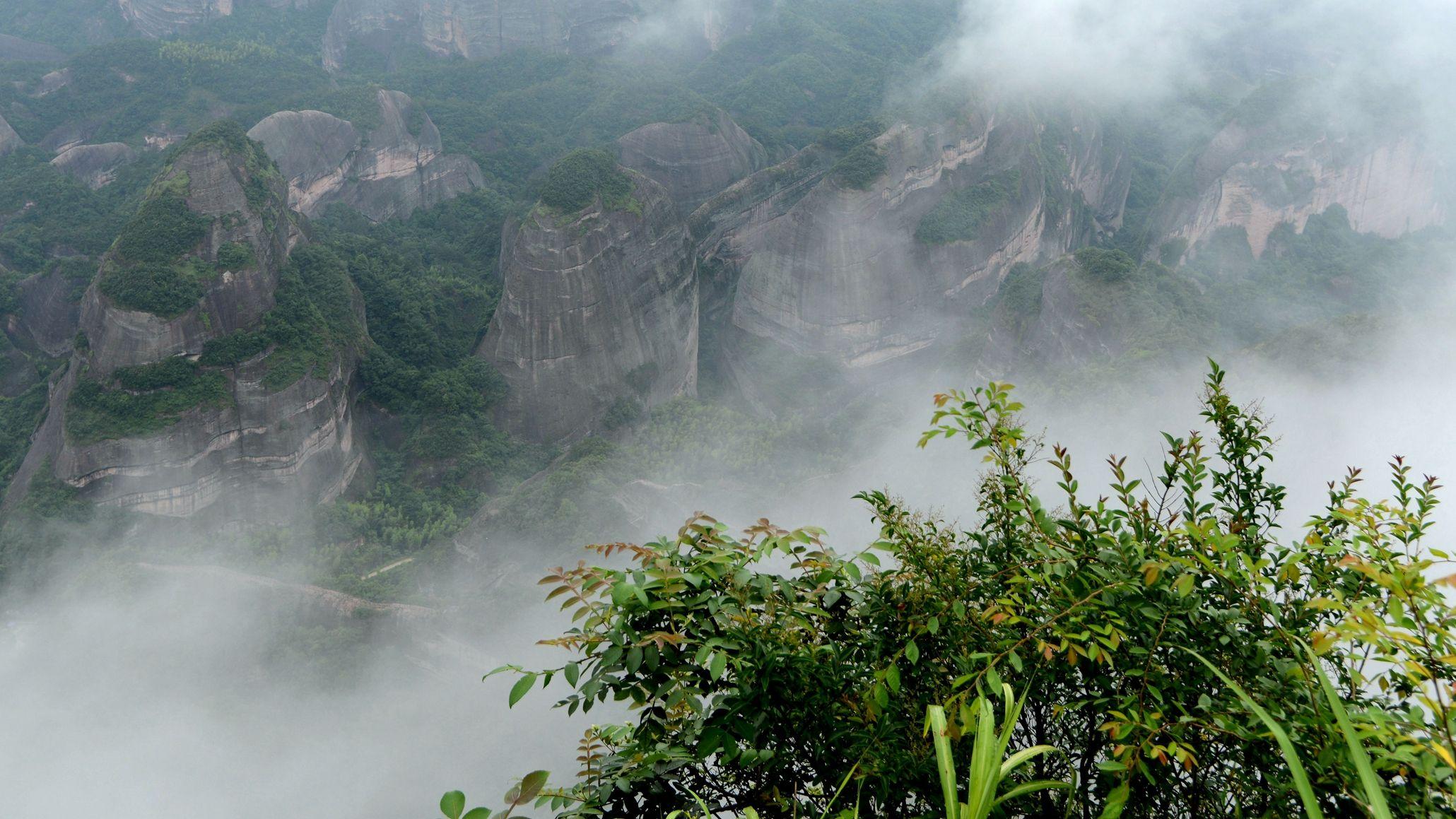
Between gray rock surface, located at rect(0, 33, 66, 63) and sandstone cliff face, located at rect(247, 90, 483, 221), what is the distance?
32132 millimetres

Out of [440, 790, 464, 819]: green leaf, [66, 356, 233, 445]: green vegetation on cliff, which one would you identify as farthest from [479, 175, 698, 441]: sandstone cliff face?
[440, 790, 464, 819]: green leaf

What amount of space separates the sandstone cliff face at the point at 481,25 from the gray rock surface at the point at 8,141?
2432 cm

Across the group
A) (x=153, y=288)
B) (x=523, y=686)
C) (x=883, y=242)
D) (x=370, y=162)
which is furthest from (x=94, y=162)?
(x=523, y=686)

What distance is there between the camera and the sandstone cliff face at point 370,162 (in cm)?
3666

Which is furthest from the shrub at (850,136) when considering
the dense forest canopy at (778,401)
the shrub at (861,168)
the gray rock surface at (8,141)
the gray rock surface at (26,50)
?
the gray rock surface at (26,50)

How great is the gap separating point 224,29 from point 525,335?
49.4 meters

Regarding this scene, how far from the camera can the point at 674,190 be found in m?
41.7

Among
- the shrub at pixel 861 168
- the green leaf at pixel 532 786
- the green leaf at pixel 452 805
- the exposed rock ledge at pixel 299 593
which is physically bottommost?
the exposed rock ledge at pixel 299 593

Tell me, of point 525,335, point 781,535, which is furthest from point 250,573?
point 781,535

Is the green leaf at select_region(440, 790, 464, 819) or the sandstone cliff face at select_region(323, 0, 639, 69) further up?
the sandstone cliff face at select_region(323, 0, 639, 69)

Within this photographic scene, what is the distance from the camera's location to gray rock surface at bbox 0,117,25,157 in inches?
1598

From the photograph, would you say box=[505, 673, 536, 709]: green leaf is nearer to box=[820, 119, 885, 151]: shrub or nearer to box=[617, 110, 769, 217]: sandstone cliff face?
box=[820, 119, 885, 151]: shrub

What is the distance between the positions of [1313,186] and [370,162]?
1542 inches

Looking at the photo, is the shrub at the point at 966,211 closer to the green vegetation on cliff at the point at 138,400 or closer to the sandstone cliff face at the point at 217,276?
the sandstone cliff face at the point at 217,276
